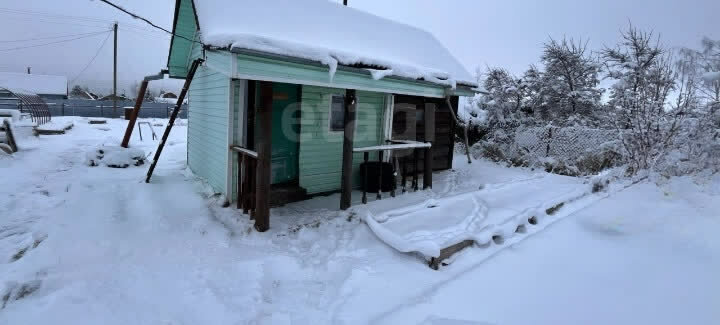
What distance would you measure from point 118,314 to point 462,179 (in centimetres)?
773

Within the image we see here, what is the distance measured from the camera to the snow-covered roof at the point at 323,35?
4.42 meters

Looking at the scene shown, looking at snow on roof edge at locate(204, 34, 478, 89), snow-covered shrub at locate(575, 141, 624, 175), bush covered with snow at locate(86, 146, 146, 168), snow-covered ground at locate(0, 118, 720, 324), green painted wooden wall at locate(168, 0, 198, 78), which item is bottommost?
snow-covered ground at locate(0, 118, 720, 324)

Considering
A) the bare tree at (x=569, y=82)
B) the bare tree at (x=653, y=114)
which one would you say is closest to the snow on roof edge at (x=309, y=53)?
the bare tree at (x=653, y=114)

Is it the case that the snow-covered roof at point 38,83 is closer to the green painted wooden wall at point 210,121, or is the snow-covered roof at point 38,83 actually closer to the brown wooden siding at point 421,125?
the green painted wooden wall at point 210,121

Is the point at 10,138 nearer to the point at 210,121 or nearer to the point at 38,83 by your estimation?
the point at 210,121

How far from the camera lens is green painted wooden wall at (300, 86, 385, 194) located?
6.56 metres

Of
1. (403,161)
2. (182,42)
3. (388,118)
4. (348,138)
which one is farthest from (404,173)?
(182,42)

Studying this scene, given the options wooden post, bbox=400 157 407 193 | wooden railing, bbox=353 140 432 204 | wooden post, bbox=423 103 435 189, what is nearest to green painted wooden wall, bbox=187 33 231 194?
wooden railing, bbox=353 140 432 204

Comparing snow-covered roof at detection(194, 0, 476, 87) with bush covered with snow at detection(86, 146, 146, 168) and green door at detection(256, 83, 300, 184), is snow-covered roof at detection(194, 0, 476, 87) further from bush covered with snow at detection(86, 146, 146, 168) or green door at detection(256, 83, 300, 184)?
Result: bush covered with snow at detection(86, 146, 146, 168)

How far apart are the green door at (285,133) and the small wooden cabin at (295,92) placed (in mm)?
18

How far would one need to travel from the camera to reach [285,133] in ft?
21.0

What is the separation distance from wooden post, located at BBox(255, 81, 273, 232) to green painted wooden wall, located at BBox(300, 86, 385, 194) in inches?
78.6

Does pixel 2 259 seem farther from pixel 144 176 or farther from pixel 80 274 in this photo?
pixel 144 176

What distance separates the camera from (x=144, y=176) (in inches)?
288
